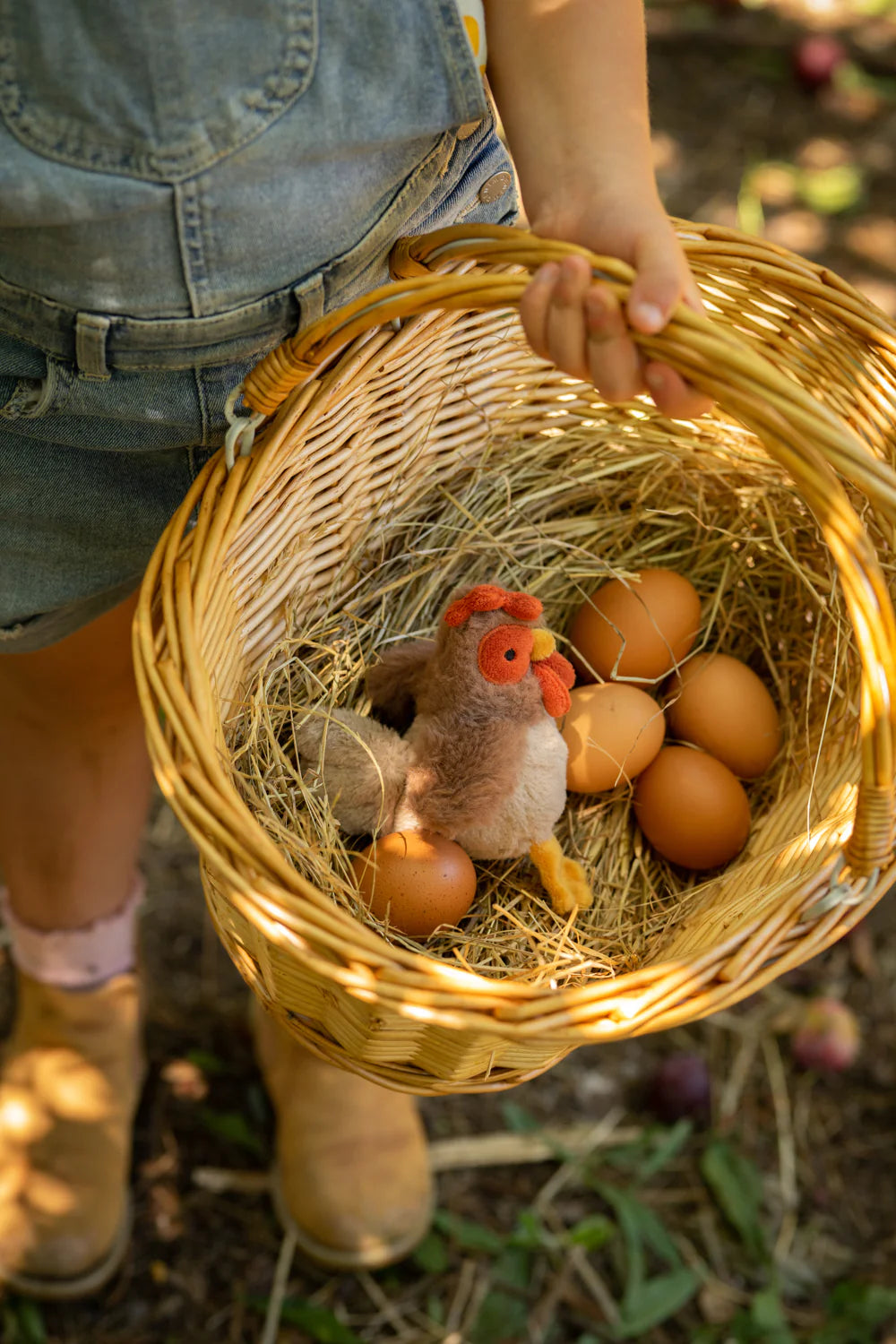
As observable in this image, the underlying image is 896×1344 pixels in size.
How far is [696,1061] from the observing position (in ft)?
4.70

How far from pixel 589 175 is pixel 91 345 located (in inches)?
15.1

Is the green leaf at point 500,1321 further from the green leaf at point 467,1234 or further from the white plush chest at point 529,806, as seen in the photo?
the white plush chest at point 529,806

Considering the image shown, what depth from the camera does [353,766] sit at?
102 cm

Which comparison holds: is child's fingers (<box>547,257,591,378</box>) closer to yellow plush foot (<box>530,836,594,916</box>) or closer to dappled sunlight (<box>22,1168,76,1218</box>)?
yellow plush foot (<box>530,836,594,916</box>)

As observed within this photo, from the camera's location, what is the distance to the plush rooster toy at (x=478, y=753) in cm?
100

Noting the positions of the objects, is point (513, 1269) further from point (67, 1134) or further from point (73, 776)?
point (73, 776)

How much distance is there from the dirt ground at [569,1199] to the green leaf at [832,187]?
5.39 ft

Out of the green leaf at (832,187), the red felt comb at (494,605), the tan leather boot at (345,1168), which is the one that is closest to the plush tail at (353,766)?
the red felt comb at (494,605)

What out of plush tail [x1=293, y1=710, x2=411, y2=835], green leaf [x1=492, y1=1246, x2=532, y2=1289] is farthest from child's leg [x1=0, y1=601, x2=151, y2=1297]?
green leaf [x1=492, y1=1246, x2=532, y2=1289]

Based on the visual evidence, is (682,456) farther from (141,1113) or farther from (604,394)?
(141,1113)

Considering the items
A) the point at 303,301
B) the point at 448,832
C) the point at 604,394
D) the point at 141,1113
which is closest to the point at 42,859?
the point at 141,1113

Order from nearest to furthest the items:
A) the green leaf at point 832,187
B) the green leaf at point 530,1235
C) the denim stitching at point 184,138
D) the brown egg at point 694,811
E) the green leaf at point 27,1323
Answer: the denim stitching at point 184,138, the brown egg at point 694,811, the green leaf at point 27,1323, the green leaf at point 530,1235, the green leaf at point 832,187

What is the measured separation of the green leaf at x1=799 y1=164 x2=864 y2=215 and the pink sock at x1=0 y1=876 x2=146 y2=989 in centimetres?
214

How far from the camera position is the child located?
71cm
